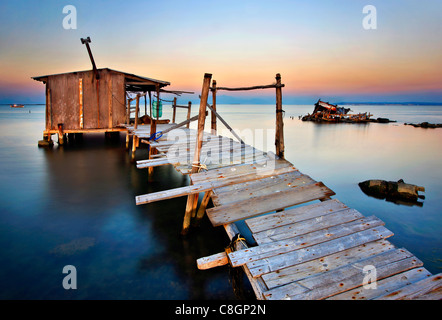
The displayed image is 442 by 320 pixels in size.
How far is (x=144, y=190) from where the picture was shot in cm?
889

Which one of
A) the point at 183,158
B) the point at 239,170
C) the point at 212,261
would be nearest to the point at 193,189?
the point at 239,170

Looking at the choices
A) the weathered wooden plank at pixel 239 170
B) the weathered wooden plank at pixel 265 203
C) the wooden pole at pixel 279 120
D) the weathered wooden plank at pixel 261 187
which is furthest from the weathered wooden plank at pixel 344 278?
the wooden pole at pixel 279 120

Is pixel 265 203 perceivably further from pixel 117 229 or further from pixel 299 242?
pixel 117 229

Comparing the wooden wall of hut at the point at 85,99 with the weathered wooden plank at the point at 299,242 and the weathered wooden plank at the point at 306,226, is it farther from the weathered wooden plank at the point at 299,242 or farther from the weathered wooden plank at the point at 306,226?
the weathered wooden plank at the point at 299,242

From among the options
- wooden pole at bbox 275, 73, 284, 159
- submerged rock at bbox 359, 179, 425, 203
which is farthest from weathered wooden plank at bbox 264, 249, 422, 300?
submerged rock at bbox 359, 179, 425, 203

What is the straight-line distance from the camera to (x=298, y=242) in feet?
11.2

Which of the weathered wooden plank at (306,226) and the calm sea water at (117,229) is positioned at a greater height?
the weathered wooden plank at (306,226)

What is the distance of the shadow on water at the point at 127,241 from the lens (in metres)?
4.01

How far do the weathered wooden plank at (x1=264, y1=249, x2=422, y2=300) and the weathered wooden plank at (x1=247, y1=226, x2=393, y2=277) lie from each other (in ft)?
0.90

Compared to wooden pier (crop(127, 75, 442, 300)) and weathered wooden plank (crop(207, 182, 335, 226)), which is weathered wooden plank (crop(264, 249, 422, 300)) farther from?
weathered wooden plank (crop(207, 182, 335, 226))

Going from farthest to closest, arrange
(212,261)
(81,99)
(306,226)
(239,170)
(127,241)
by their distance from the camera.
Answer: (81,99) → (239,170) → (127,241) → (306,226) → (212,261)

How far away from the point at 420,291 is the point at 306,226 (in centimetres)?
147

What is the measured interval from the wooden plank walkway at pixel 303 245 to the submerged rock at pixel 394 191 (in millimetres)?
→ 5159

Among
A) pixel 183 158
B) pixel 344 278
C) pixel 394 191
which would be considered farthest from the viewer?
pixel 394 191
